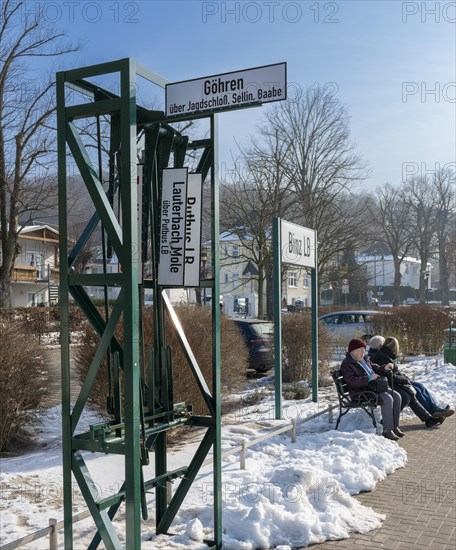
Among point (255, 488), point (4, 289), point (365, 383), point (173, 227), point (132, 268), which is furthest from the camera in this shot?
point (4, 289)

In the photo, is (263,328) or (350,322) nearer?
(263,328)

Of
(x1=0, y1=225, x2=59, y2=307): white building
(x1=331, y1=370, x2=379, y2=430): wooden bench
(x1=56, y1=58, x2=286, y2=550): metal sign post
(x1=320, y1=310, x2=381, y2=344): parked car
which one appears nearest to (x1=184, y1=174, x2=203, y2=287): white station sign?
(x1=56, y1=58, x2=286, y2=550): metal sign post

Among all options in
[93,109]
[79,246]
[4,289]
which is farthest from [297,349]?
[4,289]

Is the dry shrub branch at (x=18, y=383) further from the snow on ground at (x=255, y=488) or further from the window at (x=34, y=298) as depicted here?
the window at (x=34, y=298)

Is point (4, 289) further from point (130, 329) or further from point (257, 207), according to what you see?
point (130, 329)

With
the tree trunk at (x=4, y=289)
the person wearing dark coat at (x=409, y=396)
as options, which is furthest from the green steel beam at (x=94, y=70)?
the tree trunk at (x=4, y=289)

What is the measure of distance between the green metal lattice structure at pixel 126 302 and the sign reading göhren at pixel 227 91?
0.48ft

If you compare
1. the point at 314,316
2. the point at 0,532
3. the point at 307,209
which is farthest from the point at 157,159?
the point at 307,209

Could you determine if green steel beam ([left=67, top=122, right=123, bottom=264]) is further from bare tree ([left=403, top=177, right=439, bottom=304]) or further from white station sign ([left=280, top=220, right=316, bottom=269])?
bare tree ([left=403, top=177, right=439, bottom=304])

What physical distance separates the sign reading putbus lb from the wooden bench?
5.22 metres

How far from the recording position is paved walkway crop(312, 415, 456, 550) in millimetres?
5105

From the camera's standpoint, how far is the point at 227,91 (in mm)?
4449

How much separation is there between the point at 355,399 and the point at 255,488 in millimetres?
3891

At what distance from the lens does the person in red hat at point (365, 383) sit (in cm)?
888
